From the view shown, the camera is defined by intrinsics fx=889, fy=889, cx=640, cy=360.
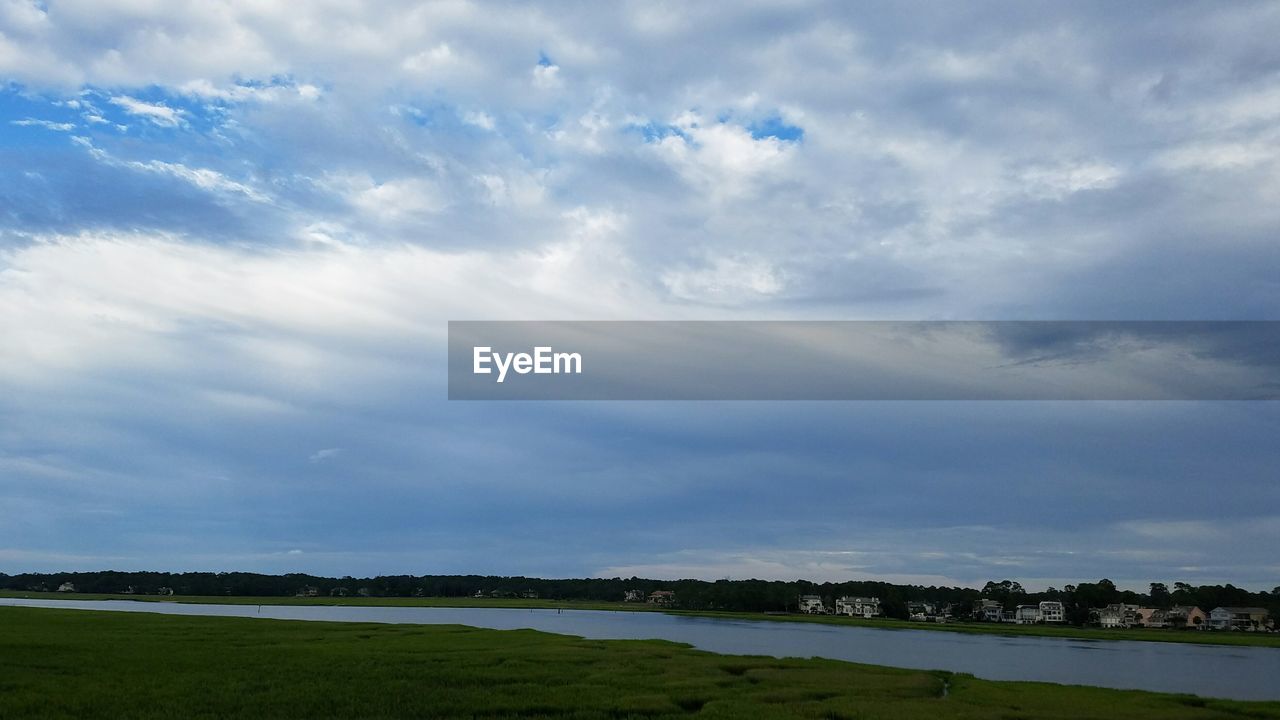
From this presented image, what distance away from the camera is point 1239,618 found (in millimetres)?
114062

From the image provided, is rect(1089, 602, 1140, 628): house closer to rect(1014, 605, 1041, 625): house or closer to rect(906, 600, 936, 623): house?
rect(1014, 605, 1041, 625): house

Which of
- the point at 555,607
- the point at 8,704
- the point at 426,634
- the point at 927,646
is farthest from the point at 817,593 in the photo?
the point at 8,704

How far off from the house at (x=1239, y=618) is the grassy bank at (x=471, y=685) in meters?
94.0

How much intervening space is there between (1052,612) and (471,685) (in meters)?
125

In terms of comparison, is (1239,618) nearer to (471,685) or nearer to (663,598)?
(663,598)

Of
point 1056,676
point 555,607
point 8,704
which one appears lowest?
point 555,607

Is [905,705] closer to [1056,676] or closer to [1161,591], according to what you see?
[1056,676]

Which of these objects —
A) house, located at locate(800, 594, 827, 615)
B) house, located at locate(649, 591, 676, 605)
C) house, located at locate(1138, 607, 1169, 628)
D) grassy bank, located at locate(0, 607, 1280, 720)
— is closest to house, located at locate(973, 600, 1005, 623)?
house, located at locate(1138, 607, 1169, 628)

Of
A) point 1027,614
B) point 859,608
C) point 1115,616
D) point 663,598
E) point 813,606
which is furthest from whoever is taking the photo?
point 663,598

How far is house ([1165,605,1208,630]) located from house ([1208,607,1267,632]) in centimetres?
231

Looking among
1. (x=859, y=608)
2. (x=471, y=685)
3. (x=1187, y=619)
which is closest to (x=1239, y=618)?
(x=1187, y=619)

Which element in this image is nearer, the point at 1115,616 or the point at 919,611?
the point at 1115,616

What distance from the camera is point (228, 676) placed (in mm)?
32594

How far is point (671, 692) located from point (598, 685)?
10.3 ft
